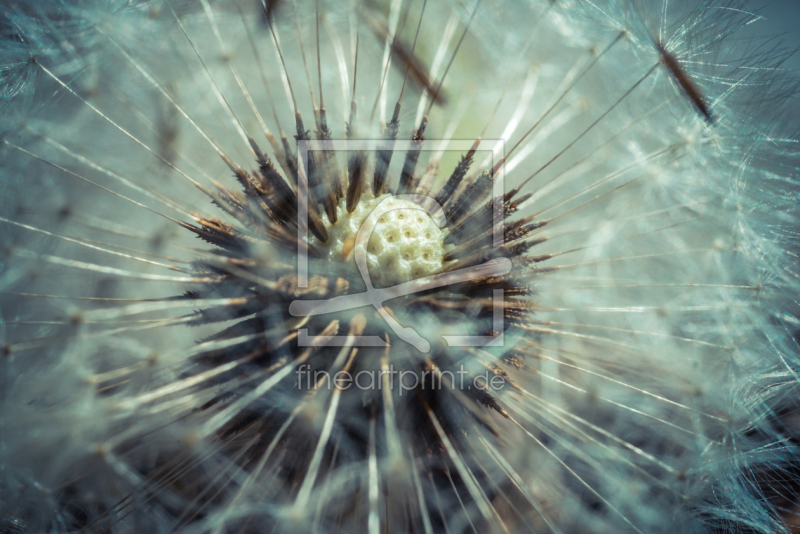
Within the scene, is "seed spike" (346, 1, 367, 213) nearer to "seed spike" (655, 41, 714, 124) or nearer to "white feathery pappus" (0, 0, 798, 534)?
"white feathery pappus" (0, 0, 798, 534)

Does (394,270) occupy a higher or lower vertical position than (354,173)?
lower

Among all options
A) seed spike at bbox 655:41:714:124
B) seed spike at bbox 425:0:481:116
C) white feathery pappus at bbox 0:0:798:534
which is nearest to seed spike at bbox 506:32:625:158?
white feathery pappus at bbox 0:0:798:534

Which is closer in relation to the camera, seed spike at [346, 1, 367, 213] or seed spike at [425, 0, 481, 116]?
seed spike at [346, 1, 367, 213]

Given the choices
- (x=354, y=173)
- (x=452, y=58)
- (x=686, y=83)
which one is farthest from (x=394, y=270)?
(x=686, y=83)

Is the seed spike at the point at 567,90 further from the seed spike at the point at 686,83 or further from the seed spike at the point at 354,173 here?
the seed spike at the point at 354,173

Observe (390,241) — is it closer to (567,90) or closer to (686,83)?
(567,90)

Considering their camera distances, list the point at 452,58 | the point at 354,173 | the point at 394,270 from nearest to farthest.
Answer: the point at 394,270
the point at 354,173
the point at 452,58

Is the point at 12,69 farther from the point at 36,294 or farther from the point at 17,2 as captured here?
the point at 36,294

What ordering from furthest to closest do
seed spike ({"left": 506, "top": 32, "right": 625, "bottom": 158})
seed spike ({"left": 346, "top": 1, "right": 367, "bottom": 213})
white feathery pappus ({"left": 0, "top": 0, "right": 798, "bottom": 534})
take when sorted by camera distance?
seed spike ({"left": 506, "top": 32, "right": 625, "bottom": 158}) → seed spike ({"left": 346, "top": 1, "right": 367, "bottom": 213}) → white feathery pappus ({"left": 0, "top": 0, "right": 798, "bottom": 534})
